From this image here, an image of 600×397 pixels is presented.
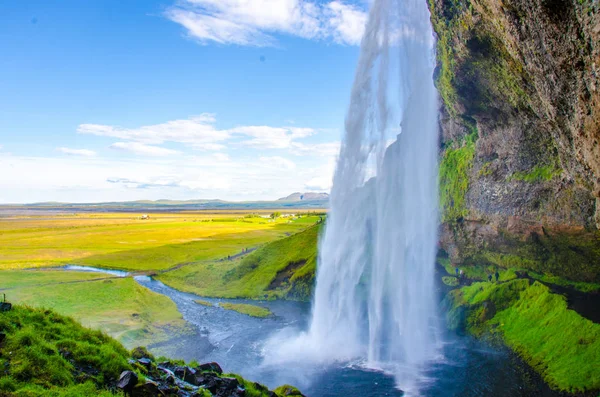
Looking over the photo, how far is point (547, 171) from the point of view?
97.1 feet

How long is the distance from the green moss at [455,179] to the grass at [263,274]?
1911cm

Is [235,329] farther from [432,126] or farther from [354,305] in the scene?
[432,126]

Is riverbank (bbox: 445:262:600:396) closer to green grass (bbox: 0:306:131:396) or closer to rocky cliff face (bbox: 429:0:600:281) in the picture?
rocky cliff face (bbox: 429:0:600:281)

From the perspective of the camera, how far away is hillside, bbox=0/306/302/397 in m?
13.4

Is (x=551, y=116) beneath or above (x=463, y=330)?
above

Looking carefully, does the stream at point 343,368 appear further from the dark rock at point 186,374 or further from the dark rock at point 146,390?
the dark rock at point 146,390

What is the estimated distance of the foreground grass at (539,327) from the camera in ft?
82.8

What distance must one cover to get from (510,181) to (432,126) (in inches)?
636

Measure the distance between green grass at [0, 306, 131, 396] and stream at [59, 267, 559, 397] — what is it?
40.7ft

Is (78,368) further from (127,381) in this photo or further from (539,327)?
(539,327)

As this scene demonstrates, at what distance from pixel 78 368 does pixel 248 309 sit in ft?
101

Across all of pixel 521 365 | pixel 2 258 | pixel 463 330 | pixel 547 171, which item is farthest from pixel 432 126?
pixel 2 258

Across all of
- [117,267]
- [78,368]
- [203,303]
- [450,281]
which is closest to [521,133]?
[450,281]

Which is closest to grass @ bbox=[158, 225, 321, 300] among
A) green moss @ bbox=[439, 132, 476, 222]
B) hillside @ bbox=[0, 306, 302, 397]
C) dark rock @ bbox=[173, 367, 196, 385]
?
green moss @ bbox=[439, 132, 476, 222]
